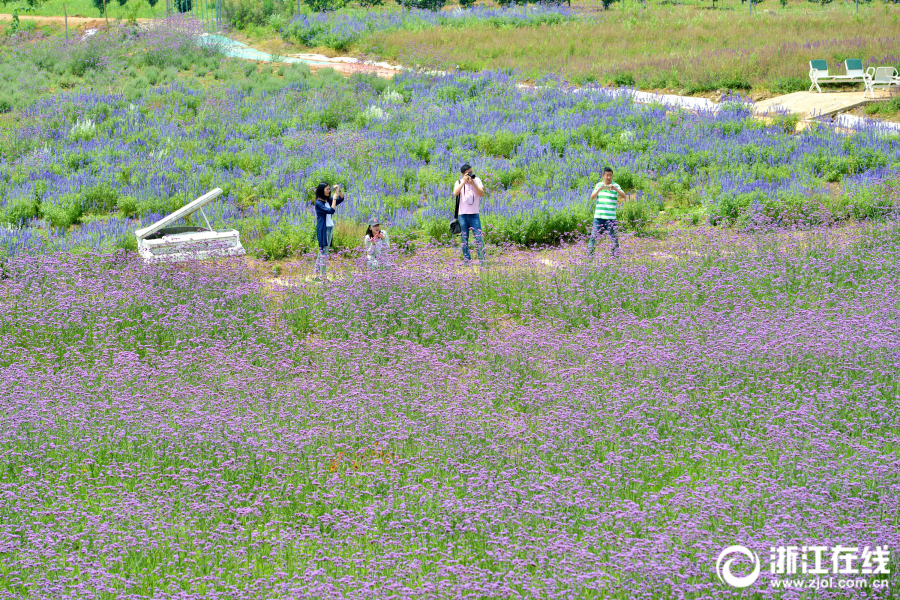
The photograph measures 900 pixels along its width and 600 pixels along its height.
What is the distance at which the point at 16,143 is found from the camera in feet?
58.0

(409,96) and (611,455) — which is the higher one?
(409,96)

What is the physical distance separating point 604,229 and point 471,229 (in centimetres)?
184

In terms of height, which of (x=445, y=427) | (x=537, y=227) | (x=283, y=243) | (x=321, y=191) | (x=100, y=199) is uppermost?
(x=321, y=191)

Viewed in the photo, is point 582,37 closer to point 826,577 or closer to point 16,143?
point 16,143

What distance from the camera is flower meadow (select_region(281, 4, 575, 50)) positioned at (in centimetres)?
3102

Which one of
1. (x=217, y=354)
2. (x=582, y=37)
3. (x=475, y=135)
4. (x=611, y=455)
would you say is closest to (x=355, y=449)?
(x=611, y=455)

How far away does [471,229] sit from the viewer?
12.6m

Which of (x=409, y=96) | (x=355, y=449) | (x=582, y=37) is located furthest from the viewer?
(x=582, y=37)

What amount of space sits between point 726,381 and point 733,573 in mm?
2979

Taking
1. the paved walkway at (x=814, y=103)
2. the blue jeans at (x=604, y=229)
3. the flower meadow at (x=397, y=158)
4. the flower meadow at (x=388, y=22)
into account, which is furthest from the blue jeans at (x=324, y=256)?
the flower meadow at (x=388, y=22)

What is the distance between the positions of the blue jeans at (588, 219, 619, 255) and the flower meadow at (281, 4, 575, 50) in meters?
20.1

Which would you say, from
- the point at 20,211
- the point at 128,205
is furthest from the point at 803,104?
the point at 20,211

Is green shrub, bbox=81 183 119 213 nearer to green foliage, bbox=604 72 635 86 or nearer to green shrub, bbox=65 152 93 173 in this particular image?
green shrub, bbox=65 152 93 173

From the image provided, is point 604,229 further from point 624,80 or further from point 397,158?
point 624,80
